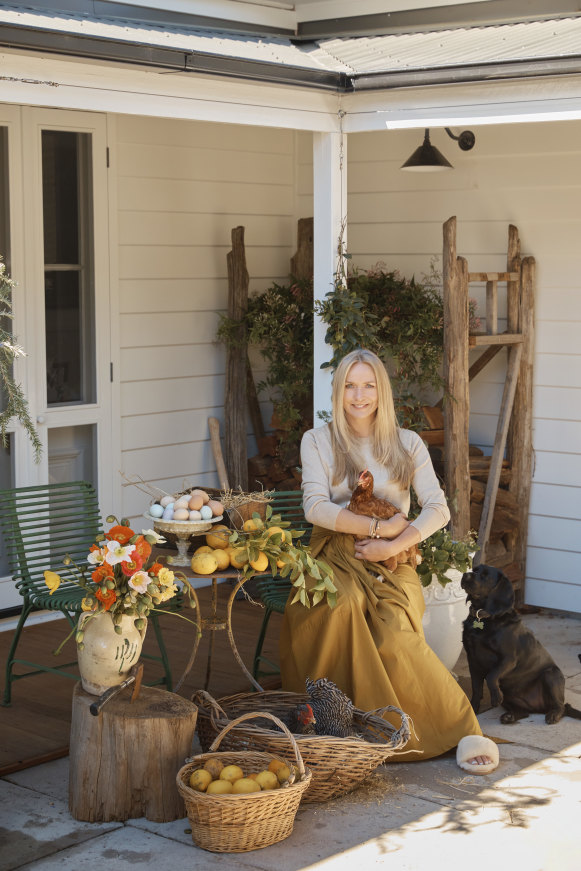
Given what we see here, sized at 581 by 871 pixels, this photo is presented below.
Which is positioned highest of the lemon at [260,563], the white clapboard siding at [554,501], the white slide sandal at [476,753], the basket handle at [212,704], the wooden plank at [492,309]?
the wooden plank at [492,309]

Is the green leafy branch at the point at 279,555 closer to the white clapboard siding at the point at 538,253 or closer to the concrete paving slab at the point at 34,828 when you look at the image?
the concrete paving slab at the point at 34,828

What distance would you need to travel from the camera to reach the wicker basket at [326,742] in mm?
3957

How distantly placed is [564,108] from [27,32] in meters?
2.23

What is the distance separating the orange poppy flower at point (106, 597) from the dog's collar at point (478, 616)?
164 centimetres

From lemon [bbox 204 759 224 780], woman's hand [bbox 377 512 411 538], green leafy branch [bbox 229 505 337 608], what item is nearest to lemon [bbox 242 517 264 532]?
green leafy branch [bbox 229 505 337 608]

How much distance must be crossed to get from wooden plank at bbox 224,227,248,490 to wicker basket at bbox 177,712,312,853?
124 inches

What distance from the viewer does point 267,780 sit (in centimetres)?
374

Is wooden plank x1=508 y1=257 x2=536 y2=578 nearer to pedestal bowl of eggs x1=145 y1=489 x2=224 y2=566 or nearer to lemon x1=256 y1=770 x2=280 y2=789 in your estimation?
pedestal bowl of eggs x1=145 y1=489 x2=224 y2=566

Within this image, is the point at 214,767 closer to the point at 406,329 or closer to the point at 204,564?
the point at 204,564

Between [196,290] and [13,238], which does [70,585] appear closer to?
[13,238]

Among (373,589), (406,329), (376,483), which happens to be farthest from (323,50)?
(373,589)

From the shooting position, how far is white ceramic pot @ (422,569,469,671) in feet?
17.0

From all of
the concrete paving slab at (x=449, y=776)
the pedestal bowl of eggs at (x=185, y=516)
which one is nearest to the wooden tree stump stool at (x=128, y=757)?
the pedestal bowl of eggs at (x=185, y=516)

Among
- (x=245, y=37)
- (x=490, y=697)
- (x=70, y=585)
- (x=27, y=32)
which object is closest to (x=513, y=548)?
(x=490, y=697)
